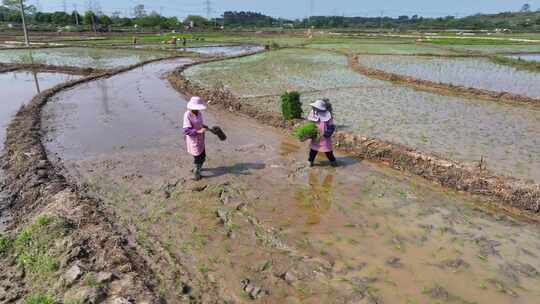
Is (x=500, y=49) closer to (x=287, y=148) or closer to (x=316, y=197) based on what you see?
(x=287, y=148)

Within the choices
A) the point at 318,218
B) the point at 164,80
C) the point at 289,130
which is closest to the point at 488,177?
the point at 318,218

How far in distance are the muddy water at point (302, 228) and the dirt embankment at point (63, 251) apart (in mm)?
329

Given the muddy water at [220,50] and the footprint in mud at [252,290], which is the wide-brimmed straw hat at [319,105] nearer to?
the footprint in mud at [252,290]

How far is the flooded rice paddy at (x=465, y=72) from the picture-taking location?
1483cm

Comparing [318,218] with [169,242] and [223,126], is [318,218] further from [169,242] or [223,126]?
[223,126]

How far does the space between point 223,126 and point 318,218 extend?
5515 mm

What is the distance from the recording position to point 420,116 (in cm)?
1024

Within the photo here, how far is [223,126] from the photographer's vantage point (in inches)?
397

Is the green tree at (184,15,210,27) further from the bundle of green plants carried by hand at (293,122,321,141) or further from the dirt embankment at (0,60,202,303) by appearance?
the dirt embankment at (0,60,202,303)

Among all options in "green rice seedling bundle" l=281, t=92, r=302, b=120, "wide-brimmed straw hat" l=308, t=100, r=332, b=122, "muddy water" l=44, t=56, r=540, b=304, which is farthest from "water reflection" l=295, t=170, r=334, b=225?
"green rice seedling bundle" l=281, t=92, r=302, b=120

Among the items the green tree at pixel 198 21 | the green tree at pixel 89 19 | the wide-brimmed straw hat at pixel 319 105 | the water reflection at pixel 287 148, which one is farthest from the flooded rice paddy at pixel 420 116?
the green tree at pixel 198 21

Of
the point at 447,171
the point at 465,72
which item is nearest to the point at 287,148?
the point at 447,171

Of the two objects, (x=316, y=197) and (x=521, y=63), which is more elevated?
(x=521, y=63)

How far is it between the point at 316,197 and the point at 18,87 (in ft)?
53.4
